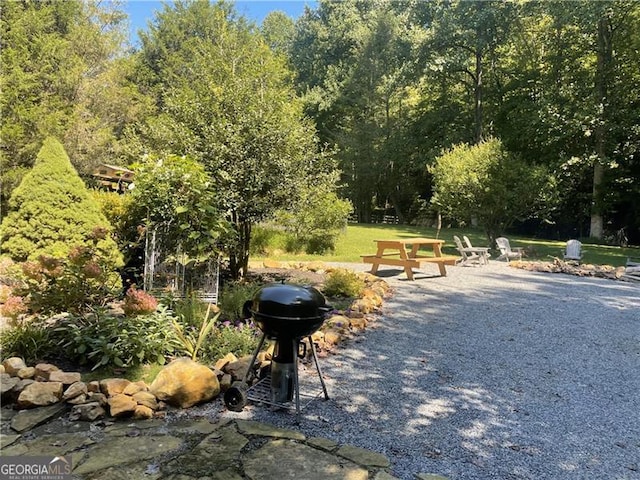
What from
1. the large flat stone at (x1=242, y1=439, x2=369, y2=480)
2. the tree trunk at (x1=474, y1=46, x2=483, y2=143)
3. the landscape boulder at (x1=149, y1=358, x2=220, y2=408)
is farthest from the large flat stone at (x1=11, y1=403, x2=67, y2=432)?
the tree trunk at (x1=474, y1=46, x2=483, y2=143)

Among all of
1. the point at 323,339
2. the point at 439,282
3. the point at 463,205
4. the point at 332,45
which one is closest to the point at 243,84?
the point at 323,339

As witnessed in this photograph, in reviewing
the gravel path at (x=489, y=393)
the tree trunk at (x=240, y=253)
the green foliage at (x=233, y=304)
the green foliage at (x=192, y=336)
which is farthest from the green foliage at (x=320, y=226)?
the green foliage at (x=192, y=336)

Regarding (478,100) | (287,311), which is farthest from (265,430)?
(478,100)

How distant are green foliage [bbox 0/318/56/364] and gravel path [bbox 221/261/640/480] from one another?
71.5 inches

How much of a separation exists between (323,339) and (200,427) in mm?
1682

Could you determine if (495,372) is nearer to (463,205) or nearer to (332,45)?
(463,205)

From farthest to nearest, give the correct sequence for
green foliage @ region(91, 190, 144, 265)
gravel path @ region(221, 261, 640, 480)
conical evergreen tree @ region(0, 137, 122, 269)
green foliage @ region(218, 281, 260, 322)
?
green foliage @ region(91, 190, 144, 265)
conical evergreen tree @ region(0, 137, 122, 269)
green foliage @ region(218, 281, 260, 322)
gravel path @ region(221, 261, 640, 480)

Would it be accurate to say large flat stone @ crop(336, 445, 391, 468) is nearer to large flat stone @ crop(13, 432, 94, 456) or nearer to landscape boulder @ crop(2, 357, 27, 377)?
large flat stone @ crop(13, 432, 94, 456)

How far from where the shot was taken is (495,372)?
368 cm

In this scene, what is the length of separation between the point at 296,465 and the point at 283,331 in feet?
2.55

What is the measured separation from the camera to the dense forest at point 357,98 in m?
6.39

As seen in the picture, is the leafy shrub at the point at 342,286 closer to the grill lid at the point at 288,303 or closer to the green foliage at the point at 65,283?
the green foliage at the point at 65,283

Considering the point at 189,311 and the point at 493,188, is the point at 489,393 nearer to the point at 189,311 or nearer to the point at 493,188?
the point at 189,311

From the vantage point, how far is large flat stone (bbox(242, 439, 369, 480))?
2119mm
